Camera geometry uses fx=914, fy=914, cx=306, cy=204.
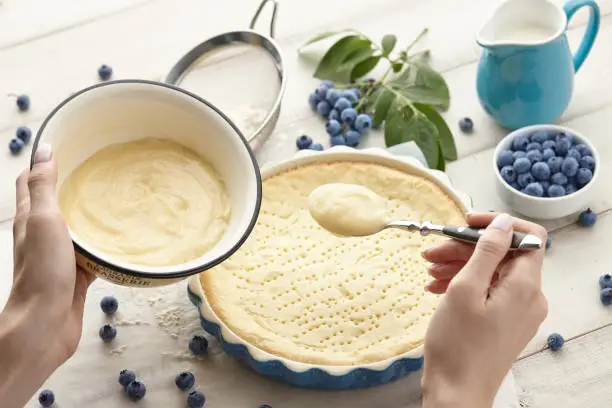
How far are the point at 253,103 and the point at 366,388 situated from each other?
71 centimetres

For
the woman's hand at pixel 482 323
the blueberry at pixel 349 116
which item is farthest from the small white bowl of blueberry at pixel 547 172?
the woman's hand at pixel 482 323

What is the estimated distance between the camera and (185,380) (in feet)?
5.32

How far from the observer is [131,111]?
57.9 inches

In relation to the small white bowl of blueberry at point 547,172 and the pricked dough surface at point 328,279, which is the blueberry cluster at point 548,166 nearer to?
the small white bowl of blueberry at point 547,172

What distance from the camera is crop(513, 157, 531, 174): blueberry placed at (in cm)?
184

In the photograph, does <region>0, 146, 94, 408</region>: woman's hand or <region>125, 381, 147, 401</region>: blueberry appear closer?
<region>0, 146, 94, 408</region>: woman's hand

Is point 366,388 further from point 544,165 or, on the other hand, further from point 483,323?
point 544,165

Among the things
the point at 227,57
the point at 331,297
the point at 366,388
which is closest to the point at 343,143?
the point at 227,57

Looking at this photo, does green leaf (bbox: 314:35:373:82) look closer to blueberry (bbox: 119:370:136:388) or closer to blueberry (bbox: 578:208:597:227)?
blueberry (bbox: 578:208:597:227)

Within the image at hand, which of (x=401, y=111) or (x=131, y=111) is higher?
(x=131, y=111)

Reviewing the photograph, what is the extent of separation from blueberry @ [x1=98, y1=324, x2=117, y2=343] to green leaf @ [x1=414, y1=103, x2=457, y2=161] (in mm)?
774

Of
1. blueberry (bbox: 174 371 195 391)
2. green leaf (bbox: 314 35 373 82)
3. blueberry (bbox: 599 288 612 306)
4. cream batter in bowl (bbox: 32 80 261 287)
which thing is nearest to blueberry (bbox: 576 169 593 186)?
blueberry (bbox: 599 288 612 306)

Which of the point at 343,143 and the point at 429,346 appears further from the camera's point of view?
the point at 343,143

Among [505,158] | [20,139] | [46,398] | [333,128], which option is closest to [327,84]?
[333,128]
